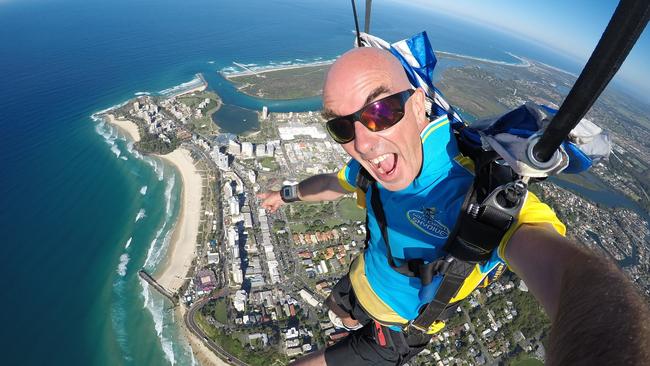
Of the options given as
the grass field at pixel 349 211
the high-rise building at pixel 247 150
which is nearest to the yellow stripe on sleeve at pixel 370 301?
the grass field at pixel 349 211

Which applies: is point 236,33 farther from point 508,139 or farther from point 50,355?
point 508,139

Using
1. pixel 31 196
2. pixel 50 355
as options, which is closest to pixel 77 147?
pixel 31 196

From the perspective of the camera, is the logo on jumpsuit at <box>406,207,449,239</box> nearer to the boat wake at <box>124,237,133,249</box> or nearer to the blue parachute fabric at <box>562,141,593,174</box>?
the blue parachute fabric at <box>562,141,593,174</box>

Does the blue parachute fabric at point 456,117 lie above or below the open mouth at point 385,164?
above

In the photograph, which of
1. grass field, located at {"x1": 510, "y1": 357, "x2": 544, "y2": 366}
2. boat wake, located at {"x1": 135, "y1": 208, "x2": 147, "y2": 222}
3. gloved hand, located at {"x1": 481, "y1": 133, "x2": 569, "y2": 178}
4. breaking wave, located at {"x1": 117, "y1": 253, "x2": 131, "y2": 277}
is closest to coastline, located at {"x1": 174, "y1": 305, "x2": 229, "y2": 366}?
breaking wave, located at {"x1": 117, "y1": 253, "x2": 131, "y2": 277}

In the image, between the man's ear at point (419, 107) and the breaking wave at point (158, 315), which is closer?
the man's ear at point (419, 107)

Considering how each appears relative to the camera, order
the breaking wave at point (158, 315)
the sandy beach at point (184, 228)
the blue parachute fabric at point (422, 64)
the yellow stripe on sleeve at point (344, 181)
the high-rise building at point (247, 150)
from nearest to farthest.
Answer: the blue parachute fabric at point (422, 64) → the yellow stripe on sleeve at point (344, 181) → the breaking wave at point (158, 315) → the sandy beach at point (184, 228) → the high-rise building at point (247, 150)

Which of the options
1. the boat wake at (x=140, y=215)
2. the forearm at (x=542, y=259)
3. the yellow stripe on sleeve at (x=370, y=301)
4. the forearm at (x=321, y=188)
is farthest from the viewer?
the boat wake at (x=140, y=215)

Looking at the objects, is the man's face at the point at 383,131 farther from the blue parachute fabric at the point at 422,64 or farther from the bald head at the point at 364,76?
the blue parachute fabric at the point at 422,64
